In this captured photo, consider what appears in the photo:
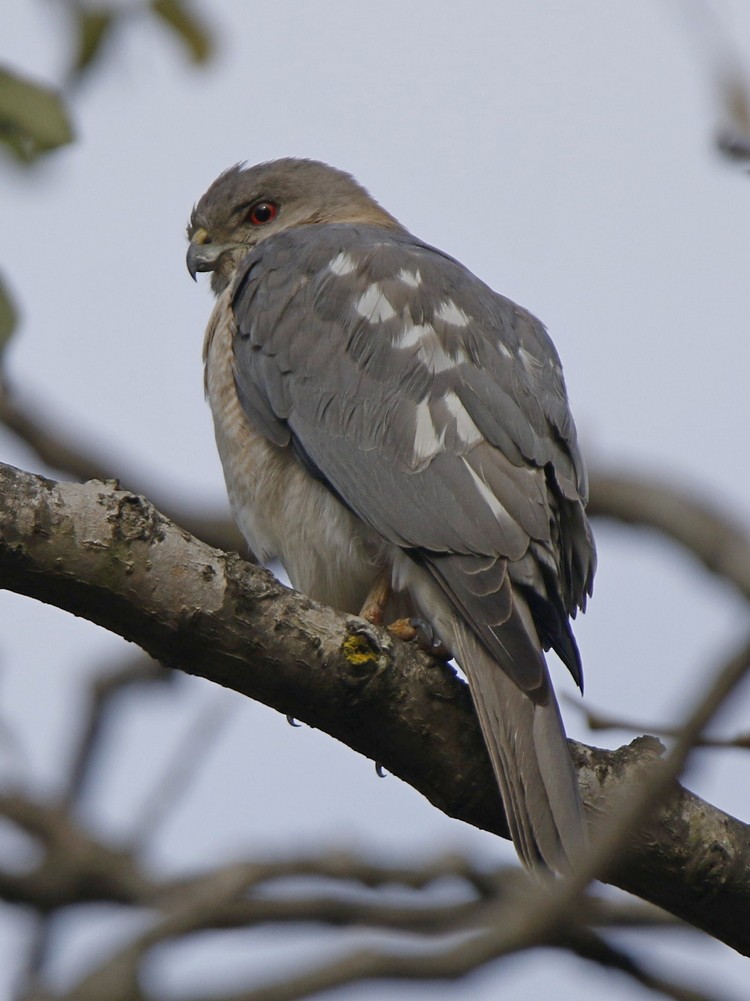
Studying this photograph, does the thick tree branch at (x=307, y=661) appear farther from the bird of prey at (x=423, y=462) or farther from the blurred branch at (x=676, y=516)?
the blurred branch at (x=676, y=516)

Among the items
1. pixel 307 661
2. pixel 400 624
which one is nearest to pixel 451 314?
pixel 400 624

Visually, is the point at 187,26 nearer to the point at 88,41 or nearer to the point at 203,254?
the point at 88,41

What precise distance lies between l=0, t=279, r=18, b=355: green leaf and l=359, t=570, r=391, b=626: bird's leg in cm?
192

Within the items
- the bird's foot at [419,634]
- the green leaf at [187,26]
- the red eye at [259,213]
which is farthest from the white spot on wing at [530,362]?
the green leaf at [187,26]

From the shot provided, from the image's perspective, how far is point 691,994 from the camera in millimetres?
2936

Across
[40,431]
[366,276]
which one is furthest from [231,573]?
[40,431]

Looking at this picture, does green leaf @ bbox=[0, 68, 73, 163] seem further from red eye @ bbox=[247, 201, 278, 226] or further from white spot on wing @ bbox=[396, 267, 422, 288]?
red eye @ bbox=[247, 201, 278, 226]

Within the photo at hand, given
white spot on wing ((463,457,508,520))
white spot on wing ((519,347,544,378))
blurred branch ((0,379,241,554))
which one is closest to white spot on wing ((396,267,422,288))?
white spot on wing ((519,347,544,378))

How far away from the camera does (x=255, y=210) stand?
6523 millimetres

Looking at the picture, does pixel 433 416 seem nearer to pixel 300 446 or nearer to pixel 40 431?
pixel 300 446

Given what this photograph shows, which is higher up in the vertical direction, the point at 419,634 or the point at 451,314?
the point at 451,314

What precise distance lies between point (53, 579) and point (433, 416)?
68.7 inches

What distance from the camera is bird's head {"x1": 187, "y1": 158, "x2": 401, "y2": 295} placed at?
6.44 meters

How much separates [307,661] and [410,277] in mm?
2129
